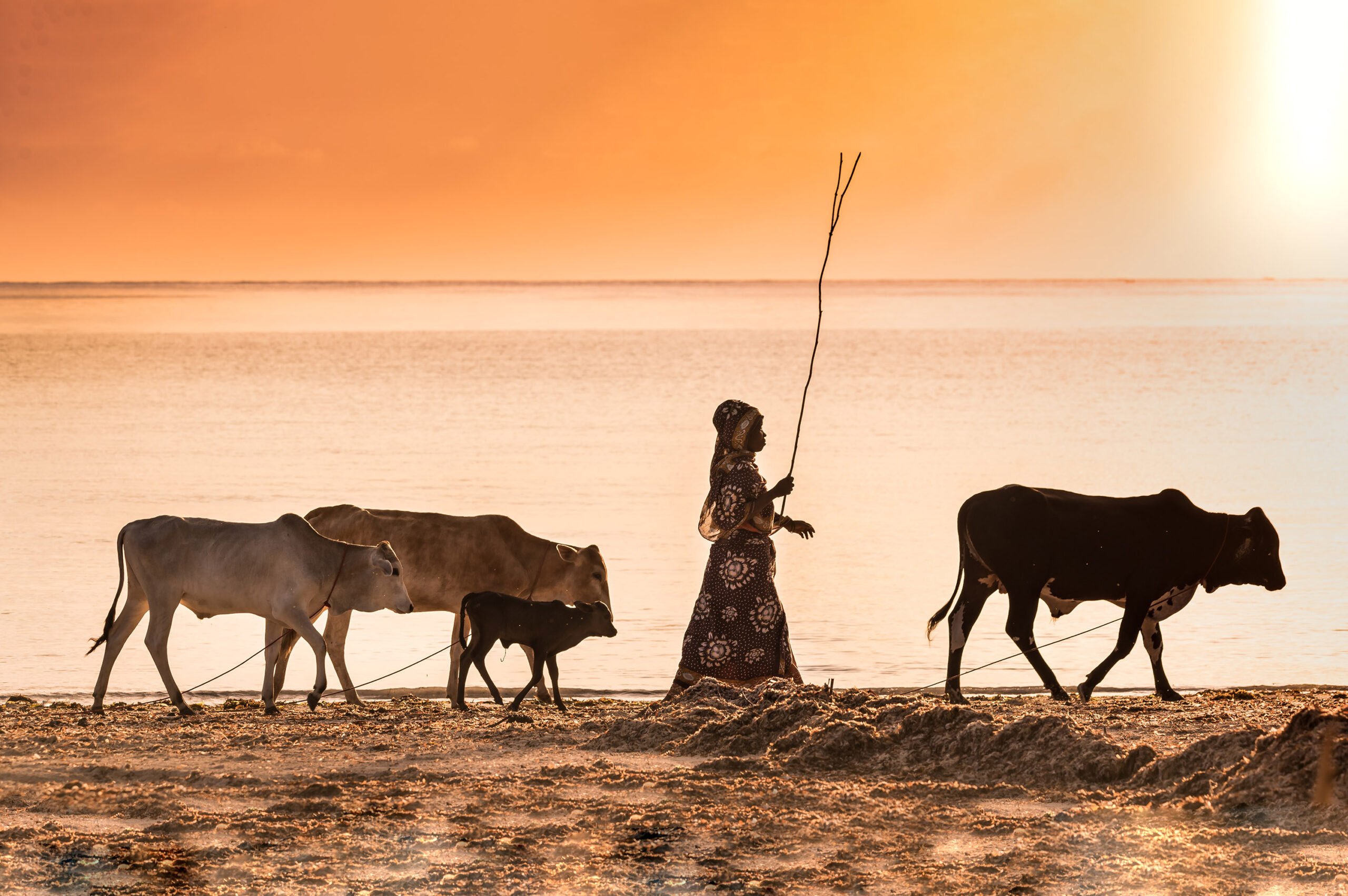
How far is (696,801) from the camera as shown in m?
7.50

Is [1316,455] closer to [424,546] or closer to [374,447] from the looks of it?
[374,447]

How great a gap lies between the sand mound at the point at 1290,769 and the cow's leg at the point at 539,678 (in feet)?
14.9

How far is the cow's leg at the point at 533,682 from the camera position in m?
10.1

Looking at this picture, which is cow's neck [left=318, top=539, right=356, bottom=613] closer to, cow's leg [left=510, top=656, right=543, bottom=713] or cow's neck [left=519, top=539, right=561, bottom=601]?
cow's leg [left=510, top=656, right=543, bottom=713]

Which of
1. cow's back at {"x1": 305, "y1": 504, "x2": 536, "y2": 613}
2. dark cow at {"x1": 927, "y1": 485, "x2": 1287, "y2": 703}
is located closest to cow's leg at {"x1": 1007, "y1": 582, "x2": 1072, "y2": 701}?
dark cow at {"x1": 927, "y1": 485, "x2": 1287, "y2": 703}

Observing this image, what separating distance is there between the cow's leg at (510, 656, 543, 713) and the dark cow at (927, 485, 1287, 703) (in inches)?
101

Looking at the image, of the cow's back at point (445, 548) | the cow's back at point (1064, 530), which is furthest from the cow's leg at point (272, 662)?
the cow's back at point (1064, 530)

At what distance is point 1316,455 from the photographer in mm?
29766

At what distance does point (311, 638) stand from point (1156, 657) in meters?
5.55

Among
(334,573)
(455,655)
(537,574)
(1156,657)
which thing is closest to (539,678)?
(455,655)

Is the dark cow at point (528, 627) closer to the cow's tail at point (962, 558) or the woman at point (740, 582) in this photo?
the woman at point (740, 582)

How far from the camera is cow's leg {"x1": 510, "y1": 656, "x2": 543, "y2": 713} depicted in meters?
10.1

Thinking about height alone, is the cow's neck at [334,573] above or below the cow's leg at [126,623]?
above

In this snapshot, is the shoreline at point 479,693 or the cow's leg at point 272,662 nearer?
the cow's leg at point 272,662
